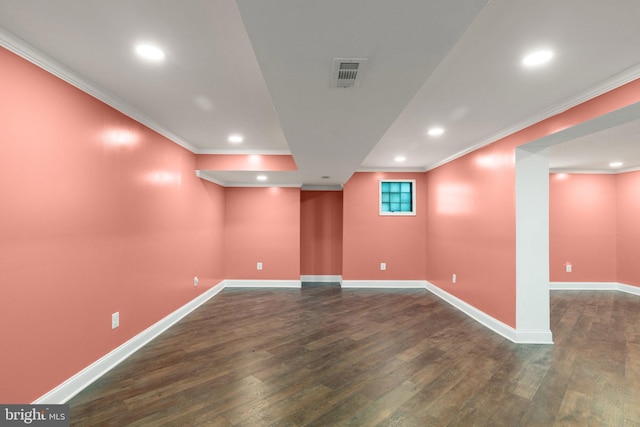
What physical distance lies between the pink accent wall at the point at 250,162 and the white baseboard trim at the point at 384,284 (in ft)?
9.12

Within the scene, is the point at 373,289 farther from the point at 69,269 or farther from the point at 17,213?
the point at 17,213

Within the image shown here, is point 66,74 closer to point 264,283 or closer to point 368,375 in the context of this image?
point 368,375

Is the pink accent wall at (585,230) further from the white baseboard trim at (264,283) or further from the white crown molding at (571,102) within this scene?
the white baseboard trim at (264,283)

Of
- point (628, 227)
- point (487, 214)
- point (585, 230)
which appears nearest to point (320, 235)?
point (487, 214)

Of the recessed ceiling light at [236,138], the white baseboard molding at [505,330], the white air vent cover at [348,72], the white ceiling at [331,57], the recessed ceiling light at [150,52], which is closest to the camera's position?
the white ceiling at [331,57]

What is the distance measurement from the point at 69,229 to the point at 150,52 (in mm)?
1440

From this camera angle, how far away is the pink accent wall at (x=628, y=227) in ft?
17.2

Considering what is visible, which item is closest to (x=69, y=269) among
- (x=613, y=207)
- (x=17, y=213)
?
(x=17, y=213)

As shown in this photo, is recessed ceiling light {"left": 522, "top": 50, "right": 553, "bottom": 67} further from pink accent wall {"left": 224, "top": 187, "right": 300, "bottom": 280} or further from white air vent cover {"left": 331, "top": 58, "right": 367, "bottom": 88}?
pink accent wall {"left": 224, "top": 187, "right": 300, "bottom": 280}

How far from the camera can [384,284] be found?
18.4 ft

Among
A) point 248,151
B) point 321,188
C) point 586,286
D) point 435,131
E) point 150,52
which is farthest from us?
point 321,188

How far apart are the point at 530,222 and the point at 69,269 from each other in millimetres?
4448

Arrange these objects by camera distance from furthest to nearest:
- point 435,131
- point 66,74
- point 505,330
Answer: point 435,131, point 505,330, point 66,74

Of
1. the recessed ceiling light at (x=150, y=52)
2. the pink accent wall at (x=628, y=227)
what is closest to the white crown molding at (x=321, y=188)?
the recessed ceiling light at (x=150, y=52)
